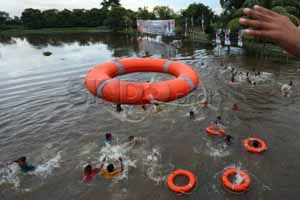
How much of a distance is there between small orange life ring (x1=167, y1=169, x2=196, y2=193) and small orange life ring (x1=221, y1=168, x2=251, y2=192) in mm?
772

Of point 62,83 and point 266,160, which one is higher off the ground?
point 62,83

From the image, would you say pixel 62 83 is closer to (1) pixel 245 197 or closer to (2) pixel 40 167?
(2) pixel 40 167

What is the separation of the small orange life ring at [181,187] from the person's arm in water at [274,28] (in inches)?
176

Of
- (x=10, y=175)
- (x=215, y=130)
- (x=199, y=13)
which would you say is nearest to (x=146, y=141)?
(x=215, y=130)

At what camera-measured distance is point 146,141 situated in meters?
7.18

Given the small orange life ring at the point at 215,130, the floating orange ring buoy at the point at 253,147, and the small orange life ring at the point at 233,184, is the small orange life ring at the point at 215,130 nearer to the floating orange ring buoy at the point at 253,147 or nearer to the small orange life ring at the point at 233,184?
the floating orange ring buoy at the point at 253,147

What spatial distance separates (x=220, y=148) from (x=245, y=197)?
1899 mm

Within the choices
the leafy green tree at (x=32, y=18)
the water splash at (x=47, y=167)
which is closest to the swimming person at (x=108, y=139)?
the water splash at (x=47, y=167)

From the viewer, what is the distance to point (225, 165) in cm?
601

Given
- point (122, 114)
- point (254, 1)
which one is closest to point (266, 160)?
point (122, 114)

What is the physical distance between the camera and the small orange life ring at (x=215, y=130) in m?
7.32

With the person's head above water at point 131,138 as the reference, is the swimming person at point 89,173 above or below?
below

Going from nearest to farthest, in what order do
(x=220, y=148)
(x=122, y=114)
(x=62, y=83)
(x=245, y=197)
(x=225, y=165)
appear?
(x=245, y=197)
(x=225, y=165)
(x=220, y=148)
(x=122, y=114)
(x=62, y=83)

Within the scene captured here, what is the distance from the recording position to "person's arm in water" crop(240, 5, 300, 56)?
128cm
